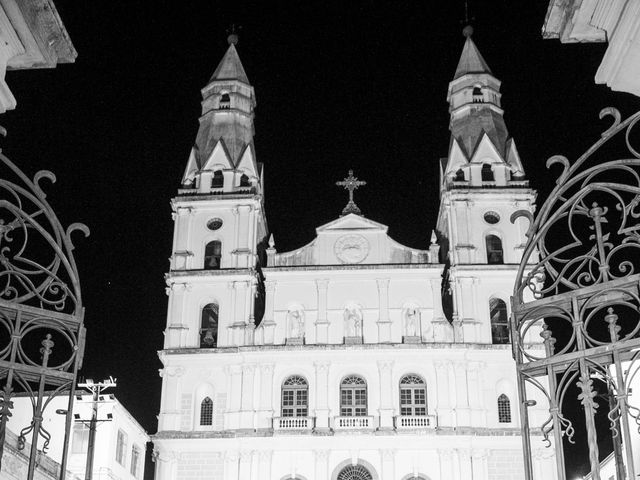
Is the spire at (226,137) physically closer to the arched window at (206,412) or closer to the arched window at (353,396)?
the arched window at (206,412)

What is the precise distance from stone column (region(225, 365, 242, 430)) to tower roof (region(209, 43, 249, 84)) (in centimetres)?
1372

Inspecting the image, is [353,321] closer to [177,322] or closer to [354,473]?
[354,473]

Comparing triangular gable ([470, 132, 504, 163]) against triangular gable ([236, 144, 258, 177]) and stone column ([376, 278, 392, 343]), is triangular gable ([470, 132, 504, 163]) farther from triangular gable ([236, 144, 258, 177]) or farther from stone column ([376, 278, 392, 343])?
triangular gable ([236, 144, 258, 177])

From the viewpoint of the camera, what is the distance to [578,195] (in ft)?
22.9

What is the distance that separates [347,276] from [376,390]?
15.1ft

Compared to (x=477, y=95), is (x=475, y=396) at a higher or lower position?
lower

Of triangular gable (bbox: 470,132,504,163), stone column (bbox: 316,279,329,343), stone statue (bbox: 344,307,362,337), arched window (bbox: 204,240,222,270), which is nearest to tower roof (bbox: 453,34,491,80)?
triangular gable (bbox: 470,132,504,163)

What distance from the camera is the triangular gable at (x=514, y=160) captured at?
37.5 meters

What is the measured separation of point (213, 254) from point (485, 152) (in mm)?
12125

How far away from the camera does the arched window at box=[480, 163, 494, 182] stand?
123 ft

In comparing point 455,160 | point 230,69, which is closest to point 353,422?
point 455,160

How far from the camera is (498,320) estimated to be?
116 feet

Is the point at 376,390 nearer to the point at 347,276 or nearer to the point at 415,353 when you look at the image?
the point at 415,353

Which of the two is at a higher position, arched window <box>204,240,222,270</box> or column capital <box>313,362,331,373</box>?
arched window <box>204,240,222,270</box>
